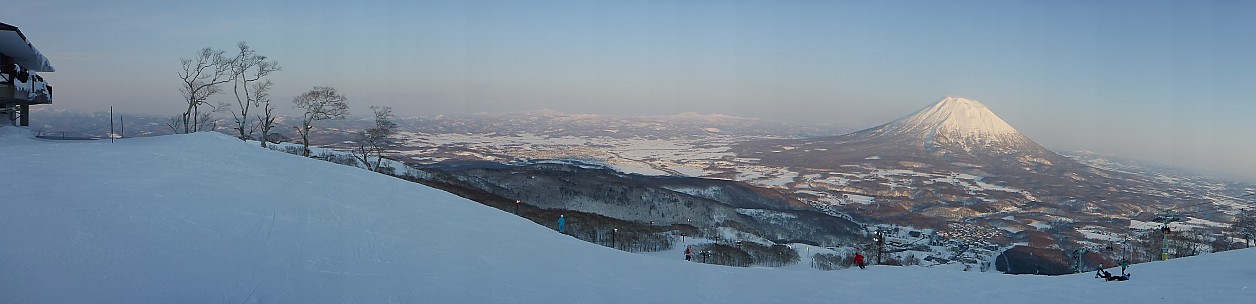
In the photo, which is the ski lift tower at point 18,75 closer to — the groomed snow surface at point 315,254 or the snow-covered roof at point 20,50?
the snow-covered roof at point 20,50

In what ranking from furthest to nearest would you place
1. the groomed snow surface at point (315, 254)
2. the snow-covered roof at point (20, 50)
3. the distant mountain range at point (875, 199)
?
the distant mountain range at point (875, 199) < the snow-covered roof at point (20, 50) < the groomed snow surface at point (315, 254)

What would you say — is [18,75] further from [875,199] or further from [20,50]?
[875,199]

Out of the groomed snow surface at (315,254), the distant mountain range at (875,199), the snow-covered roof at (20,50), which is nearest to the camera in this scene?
the groomed snow surface at (315,254)

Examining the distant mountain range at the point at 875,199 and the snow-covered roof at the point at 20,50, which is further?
the distant mountain range at the point at 875,199

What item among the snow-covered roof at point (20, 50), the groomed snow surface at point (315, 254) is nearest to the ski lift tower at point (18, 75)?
the snow-covered roof at point (20, 50)

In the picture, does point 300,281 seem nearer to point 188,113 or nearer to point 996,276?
point 996,276

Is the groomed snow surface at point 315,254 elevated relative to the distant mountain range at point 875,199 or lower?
elevated
